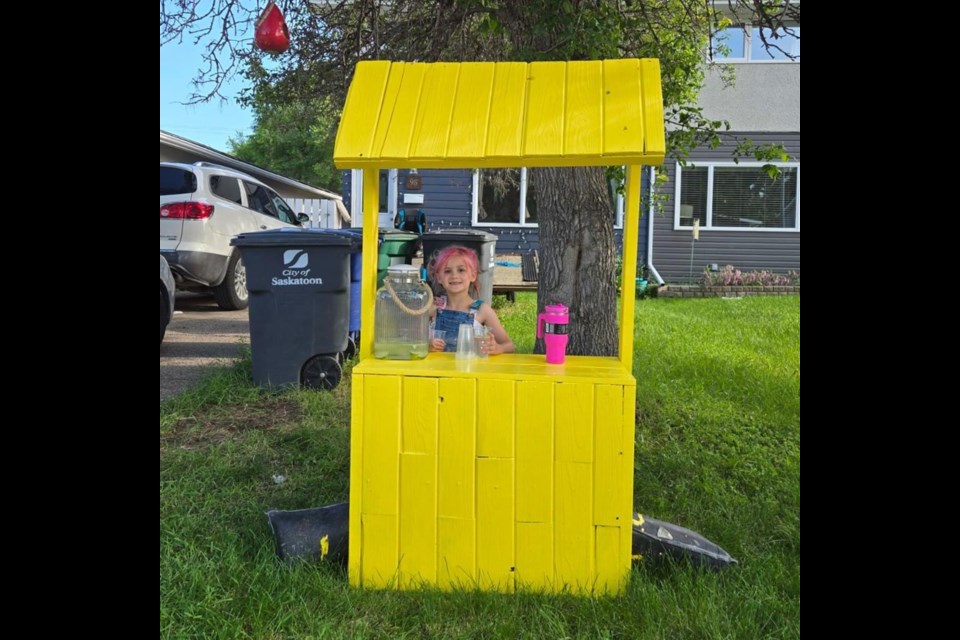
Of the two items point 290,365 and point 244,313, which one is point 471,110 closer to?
point 290,365

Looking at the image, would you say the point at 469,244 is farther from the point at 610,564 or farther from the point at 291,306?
the point at 610,564

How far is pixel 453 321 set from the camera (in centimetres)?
313

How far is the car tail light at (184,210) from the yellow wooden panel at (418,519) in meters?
6.97

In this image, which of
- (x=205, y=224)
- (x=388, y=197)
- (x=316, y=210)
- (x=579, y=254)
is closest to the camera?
(x=579, y=254)

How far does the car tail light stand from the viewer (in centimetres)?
859

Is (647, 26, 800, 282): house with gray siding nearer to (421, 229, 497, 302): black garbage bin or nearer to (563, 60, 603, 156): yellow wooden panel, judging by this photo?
(421, 229, 497, 302): black garbage bin

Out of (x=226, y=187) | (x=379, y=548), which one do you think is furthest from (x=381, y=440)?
(x=226, y=187)

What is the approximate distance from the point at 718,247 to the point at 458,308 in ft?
38.1

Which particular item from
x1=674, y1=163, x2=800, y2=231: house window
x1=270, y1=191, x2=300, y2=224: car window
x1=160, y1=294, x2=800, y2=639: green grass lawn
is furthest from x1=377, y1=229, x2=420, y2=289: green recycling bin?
x1=674, y1=163, x2=800, y2=231: house window

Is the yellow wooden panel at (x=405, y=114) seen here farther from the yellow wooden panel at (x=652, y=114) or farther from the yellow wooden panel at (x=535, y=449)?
the yellow wooden panel at (x=535, y=449)

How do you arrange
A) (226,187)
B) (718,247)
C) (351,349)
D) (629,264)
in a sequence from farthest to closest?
1. (718,247)
2. (226,187)
3. (351,349)
4. (629,264)

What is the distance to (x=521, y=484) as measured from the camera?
103 inches

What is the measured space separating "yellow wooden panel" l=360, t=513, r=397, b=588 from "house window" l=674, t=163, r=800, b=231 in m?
12.0

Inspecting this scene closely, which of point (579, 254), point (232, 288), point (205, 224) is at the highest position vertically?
point (205, 224)
